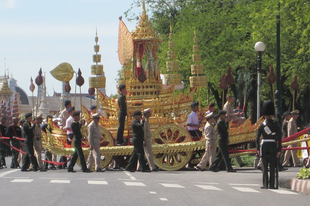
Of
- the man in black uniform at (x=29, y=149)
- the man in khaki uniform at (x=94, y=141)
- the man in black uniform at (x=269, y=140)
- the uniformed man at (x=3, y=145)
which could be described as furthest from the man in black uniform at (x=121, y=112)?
the man in black uniform at (x=269, y=140)

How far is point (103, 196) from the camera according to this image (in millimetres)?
14086

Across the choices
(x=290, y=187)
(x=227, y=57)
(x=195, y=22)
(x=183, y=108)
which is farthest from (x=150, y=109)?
(x=195, y=22)

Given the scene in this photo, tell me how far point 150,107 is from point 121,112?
118cm

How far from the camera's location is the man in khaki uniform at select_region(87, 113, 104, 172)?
2229 centimetres

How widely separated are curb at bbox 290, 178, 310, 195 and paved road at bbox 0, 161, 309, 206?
0.82 feet

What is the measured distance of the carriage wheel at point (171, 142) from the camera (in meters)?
22.6

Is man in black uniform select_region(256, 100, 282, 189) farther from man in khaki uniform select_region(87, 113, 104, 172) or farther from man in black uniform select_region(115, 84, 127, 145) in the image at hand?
man in black uniform select_region(115, 84, 127, 145)

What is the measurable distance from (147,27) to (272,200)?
12263 mm

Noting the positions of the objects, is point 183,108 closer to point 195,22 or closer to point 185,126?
point 185,126

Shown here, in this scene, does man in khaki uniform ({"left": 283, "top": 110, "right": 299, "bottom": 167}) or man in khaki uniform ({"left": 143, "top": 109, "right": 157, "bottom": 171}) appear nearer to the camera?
man in khaki uniform ({"left": 143, "top": 109, "right": 157, "bottom": 171})

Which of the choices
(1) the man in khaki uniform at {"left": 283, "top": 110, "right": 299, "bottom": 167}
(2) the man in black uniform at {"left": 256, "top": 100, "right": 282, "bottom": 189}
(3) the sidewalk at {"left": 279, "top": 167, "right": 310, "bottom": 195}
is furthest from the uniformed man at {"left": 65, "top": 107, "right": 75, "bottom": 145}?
(2) the man in black uniform at {"left": 256, "top": 100, "right": 282, "bottom": 189}

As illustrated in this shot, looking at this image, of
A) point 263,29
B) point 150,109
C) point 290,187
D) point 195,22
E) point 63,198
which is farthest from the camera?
point 195,22

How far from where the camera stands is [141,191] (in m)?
15.2

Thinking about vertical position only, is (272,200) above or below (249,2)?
below
